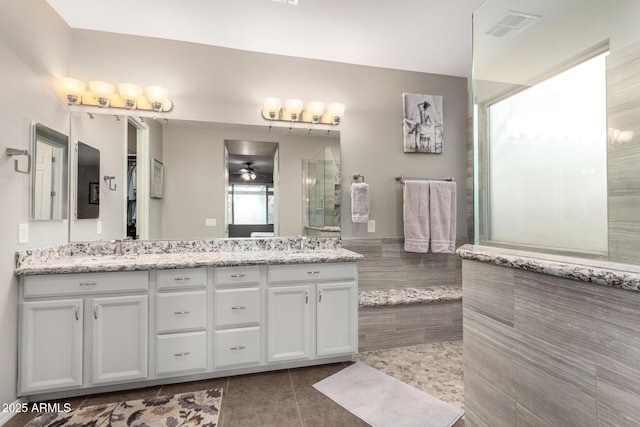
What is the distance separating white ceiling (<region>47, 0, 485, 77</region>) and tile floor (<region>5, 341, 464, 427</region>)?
2.69 m

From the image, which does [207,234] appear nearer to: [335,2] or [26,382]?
[26,382]

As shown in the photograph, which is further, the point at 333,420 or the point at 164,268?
the point at 164,268

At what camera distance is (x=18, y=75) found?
73.1 inches

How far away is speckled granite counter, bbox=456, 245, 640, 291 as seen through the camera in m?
0.75

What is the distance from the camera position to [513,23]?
1.29 metres

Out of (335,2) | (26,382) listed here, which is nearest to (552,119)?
(335,2)

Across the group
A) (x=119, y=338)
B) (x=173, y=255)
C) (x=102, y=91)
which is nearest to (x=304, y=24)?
(x=102, y=91)

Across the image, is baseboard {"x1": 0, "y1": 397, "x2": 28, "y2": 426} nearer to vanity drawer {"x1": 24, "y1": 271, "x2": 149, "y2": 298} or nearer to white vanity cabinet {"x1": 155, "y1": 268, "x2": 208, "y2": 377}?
vanity drawer {"x1": 24, "y1": 271, "x2": 149, "y2": 298}

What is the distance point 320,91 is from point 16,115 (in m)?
2.23

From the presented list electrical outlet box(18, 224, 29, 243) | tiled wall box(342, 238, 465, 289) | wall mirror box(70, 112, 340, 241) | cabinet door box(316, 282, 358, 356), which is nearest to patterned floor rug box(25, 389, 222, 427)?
cabinet door box(316, 282, 358, 356)

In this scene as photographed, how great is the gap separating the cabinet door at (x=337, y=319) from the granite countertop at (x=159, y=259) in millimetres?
241

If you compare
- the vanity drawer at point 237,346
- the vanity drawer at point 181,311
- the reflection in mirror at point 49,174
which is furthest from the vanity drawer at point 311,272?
the reflection in mirror at point 49,174

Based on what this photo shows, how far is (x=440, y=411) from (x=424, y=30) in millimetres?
2784

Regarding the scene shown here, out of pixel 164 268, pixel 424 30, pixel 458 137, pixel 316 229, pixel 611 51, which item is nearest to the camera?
pixel 611 51
